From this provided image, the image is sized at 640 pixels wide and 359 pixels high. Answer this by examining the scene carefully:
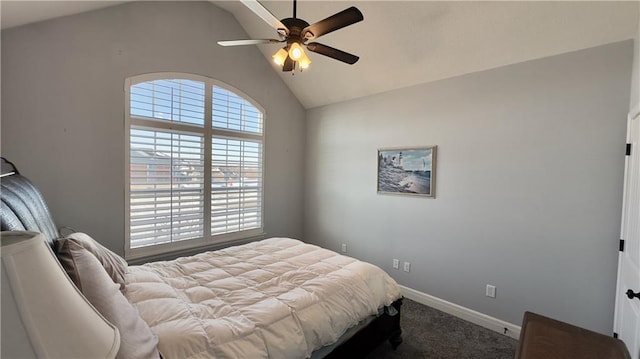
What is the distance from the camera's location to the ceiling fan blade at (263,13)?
1.63m

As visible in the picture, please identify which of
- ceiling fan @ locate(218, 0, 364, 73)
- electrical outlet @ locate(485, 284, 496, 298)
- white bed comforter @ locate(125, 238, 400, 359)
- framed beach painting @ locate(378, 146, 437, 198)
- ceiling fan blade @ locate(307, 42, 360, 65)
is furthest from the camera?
framed beach painting @ locate(378, 146, 437, 198)

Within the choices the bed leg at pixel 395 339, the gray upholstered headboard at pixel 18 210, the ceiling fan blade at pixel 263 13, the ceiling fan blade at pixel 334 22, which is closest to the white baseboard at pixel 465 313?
the bed leg at pixel 395 339

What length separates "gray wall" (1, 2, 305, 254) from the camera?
2.42 meters

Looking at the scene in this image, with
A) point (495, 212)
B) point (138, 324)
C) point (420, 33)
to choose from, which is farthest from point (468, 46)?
point (138, 324)

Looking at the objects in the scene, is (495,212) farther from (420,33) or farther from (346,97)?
(346,97)


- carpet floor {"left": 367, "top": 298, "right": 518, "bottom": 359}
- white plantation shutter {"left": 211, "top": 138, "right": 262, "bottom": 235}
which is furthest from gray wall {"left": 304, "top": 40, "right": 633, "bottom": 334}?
white plantation shutter {"left": 211, "top": 138, "right": 262, "bottom": 235}

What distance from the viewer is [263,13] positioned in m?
1.77

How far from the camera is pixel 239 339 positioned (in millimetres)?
1436

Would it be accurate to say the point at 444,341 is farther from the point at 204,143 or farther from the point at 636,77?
the point at 204,143

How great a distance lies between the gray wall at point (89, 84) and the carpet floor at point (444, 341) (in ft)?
9.96

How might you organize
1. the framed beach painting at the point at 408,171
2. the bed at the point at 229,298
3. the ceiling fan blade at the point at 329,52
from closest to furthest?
1. the bed at the point at 229,298
2. the ceiling fan blade at the point at 329,52
3. the framed beach painting at the point at 408,171

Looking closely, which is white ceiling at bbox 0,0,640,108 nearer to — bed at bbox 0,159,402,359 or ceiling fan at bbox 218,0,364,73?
ceiling fan at bbox 218,0,364,73

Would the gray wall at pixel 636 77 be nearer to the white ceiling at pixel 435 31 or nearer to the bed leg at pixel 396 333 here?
the white ceiling at pixel 435 31

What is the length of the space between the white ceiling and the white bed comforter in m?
2.22
